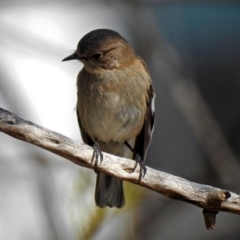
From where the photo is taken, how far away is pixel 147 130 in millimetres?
5863

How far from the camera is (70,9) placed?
24.9 ft

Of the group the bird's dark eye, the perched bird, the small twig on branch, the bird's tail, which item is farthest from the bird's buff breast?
the small twig on branch

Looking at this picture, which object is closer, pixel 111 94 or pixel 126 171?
pixel 126 171

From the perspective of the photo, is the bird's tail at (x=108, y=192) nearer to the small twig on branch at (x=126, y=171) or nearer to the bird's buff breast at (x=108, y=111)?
the bird's buff breast at (x=108, y=111)

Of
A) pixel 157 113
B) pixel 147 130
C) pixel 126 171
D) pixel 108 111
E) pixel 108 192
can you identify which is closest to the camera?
pixel 126 171

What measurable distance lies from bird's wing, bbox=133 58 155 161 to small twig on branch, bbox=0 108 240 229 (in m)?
1.16

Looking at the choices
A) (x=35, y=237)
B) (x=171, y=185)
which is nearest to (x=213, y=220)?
(x=171, y=185)

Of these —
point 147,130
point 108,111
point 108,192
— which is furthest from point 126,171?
point 147,130

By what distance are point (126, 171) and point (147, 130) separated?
4.25 feet

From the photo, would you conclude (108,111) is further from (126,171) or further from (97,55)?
(126,171)

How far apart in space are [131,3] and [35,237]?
2.42 m

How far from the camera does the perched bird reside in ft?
18.3

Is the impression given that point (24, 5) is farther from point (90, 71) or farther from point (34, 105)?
point (90, 71)

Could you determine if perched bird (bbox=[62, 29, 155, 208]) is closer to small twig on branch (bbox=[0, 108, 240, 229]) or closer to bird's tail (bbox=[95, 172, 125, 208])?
bird's tail (bbox=[95, 172, 125, 208])
